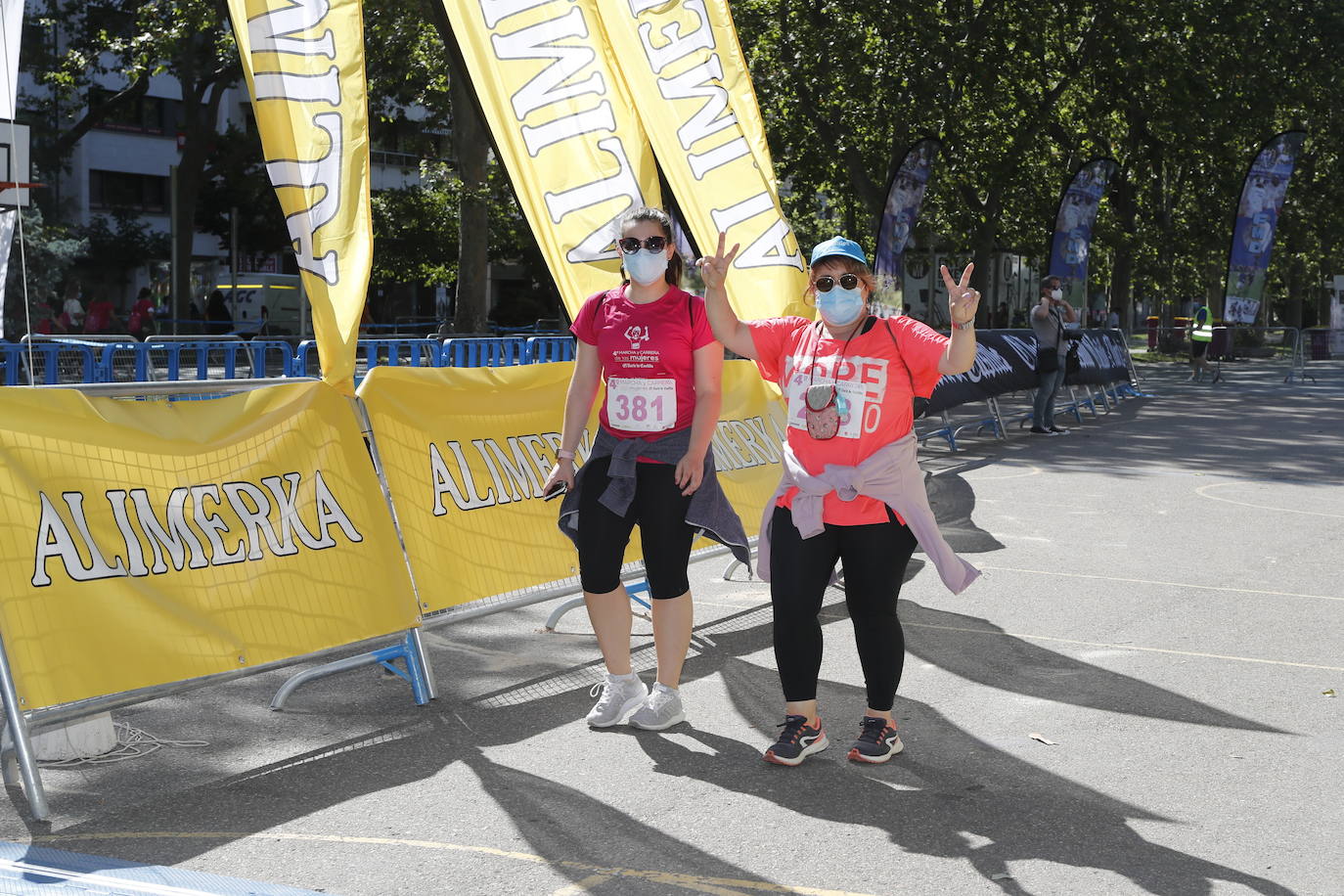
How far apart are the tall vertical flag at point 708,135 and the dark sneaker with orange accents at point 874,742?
→ 12.7ft

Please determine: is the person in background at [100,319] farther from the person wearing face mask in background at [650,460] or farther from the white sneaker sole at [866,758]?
the white sneaker sole at [866,758]

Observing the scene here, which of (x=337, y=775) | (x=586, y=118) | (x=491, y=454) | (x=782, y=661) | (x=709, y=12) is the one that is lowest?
(x=337, y=775)

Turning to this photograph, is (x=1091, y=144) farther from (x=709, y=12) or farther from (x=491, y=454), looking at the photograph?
(x=491, y=454)

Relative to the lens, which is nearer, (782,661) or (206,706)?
(782,661)

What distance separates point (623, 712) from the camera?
576 centimetres

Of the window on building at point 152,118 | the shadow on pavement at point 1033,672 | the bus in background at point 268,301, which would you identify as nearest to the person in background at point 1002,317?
the bus in background at point 268,301

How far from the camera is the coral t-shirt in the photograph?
5023 millimetres

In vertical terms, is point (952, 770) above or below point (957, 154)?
below

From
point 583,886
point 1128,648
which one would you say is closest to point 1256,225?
point 1128,648

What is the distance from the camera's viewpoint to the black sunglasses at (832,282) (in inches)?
199

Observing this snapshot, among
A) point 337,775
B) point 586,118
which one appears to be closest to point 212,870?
point 337,775

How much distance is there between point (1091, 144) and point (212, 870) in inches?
1486

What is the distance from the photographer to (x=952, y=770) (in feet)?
16.8

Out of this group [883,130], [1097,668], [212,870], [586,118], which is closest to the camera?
[212,870]
